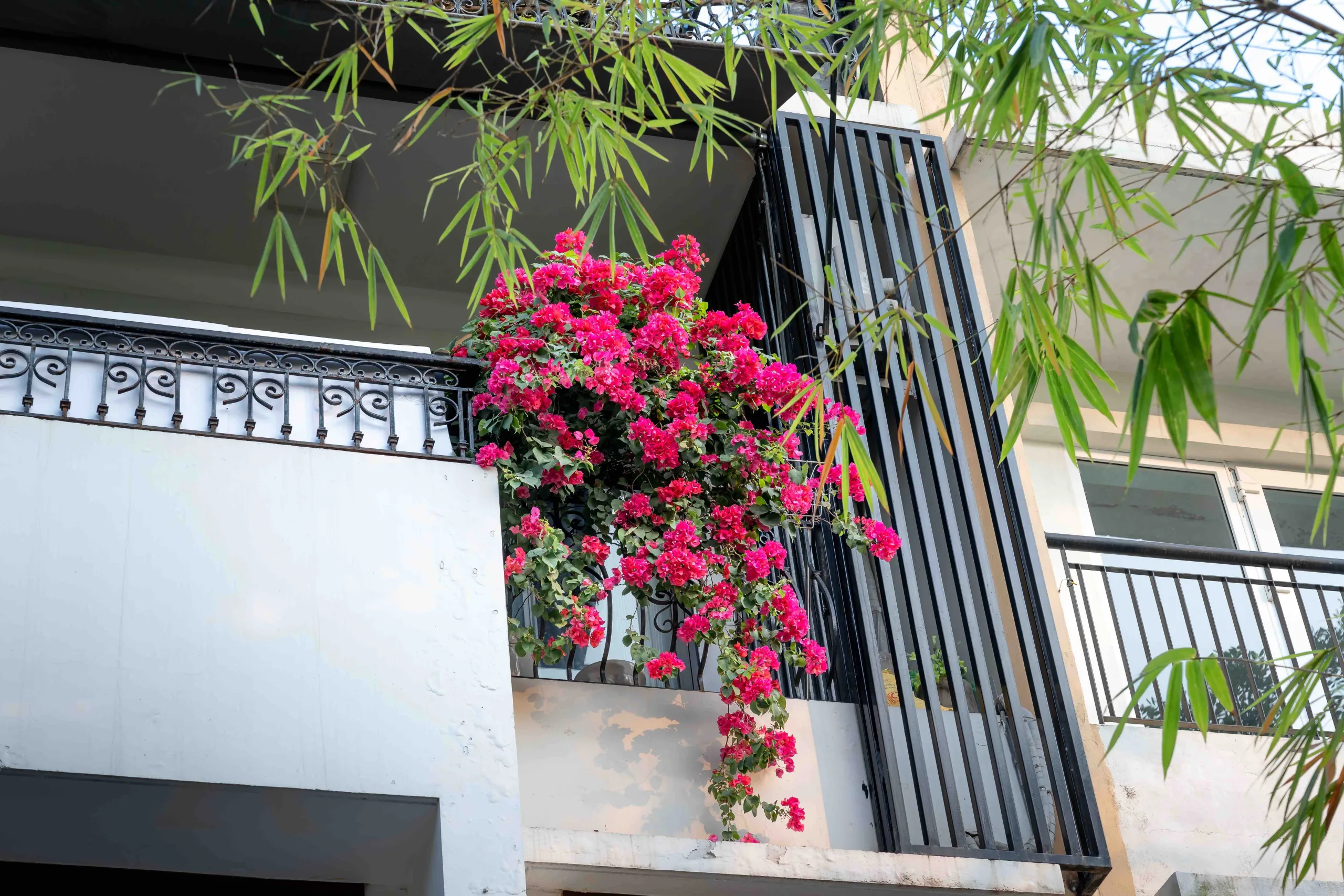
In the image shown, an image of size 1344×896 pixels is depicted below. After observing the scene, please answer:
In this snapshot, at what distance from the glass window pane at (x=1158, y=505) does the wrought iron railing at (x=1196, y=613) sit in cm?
35

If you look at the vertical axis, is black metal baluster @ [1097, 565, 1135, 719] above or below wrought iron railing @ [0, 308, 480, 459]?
below

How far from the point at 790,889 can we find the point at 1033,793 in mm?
985

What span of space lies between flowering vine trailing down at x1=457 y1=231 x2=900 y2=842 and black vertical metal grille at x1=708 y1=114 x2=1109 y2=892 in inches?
12.5

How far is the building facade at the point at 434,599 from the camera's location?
3.64 metres

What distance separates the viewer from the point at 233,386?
4.25m

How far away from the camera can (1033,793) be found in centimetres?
471

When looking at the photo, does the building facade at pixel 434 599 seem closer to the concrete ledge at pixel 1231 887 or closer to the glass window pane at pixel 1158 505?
the concrete ledge at pixel 1231 887

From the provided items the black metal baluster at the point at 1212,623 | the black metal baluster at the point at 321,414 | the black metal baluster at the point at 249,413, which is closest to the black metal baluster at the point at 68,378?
the black metal baluster at the point at 249,413

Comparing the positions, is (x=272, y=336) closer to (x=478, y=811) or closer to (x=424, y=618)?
(x=424, y=618)

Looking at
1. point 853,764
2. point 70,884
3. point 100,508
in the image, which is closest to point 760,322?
point 853,764

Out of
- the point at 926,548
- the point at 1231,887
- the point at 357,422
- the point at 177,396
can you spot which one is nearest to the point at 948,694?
the point at 926,548

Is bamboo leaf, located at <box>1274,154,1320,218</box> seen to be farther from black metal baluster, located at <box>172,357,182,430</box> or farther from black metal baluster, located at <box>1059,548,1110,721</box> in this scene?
black metal baluster, located at <box>1059,548,1110,721</box>

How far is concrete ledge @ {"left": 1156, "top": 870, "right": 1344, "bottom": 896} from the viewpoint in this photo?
4.20 meters

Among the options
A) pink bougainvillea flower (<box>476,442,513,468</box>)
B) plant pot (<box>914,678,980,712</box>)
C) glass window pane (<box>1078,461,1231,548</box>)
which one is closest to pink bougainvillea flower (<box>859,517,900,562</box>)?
plant pot (<box>914,678,980,712</box>)
